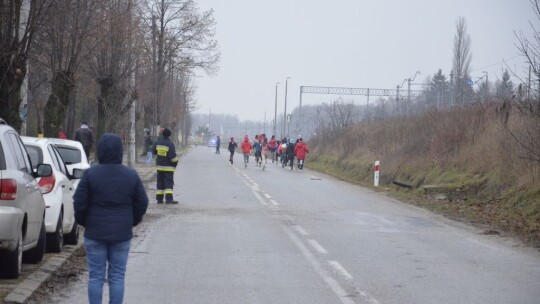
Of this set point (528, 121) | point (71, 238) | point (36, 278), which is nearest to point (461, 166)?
point (528, 121)

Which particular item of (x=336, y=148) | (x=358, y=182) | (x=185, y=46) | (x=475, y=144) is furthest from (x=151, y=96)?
(x=475, y=144)

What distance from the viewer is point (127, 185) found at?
7.11 m

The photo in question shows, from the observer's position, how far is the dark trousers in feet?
66.9

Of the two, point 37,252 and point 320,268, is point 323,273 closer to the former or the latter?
point 320,268

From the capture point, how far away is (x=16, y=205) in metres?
8.65

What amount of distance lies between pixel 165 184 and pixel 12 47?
5.95 metres

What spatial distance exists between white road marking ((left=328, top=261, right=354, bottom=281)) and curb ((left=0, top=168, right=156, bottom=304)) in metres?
3.51

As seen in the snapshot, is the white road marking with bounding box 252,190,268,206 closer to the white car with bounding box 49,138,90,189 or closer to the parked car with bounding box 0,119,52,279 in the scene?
the white car with bounding box 49,138,90,189

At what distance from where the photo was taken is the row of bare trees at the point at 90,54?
16.2 m

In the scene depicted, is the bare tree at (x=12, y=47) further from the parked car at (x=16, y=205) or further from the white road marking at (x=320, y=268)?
the parked car at (x=16, y=205)

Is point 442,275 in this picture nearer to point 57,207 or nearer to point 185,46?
point 57,207

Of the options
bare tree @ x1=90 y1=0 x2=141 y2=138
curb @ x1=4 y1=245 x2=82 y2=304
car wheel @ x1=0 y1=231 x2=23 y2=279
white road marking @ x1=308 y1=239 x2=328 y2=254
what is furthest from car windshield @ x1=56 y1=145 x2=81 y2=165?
bare tree @ x1=90 y1=0 x2=141 y2=138

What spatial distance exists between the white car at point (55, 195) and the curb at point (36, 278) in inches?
10.2

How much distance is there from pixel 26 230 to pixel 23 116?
41.9 feet
